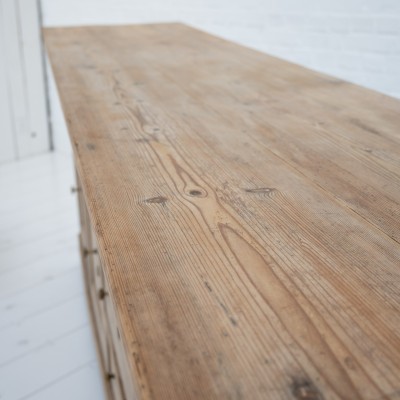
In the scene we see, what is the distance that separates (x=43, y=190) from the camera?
332 cm

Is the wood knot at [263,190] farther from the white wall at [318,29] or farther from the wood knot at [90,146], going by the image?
the white wall at [318,29]

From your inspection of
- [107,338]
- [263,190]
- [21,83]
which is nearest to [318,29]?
[107,338]

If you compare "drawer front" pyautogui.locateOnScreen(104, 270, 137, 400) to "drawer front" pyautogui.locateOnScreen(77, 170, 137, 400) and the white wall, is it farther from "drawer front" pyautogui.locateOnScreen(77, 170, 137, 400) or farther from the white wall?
the white wall

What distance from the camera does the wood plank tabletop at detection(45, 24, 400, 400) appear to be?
44 centimetres

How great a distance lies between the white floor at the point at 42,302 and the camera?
5.63 feet

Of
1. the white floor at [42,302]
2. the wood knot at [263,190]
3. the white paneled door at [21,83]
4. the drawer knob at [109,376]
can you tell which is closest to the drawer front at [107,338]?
the drawer knob at [109,376]

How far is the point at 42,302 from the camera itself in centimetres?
214

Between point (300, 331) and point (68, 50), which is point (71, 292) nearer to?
point (68, 50)

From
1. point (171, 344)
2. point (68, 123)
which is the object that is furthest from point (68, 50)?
point (171, 344)

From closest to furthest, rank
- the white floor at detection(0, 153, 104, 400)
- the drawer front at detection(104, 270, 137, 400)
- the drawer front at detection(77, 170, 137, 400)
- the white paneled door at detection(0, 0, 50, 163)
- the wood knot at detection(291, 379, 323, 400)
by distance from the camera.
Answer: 1. the wood knot at detection(291, 379, 323, 400)
2. the drawer front at detection(104, 270, 137, 400)
3. the drawer front at detection(77, 170, 137, 400)
4. the white floor at detection(0, 153, 104, 400)
5. the white paneled door at detection(0, 0, 50, 163)

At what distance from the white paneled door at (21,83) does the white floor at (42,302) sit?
1.84 ft

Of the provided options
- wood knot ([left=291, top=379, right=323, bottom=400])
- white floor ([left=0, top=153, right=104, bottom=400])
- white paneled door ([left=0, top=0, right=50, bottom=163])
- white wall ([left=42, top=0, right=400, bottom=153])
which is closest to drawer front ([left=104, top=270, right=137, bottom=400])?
wood knot ([left=291, top=379, right=323, bottom=400])

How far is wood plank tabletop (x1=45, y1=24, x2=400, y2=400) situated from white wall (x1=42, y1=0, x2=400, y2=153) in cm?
94

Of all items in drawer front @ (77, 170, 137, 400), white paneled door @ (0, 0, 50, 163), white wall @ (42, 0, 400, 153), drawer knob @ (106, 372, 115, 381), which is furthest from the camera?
white paneled door @ (0, 0, 50, 163)
